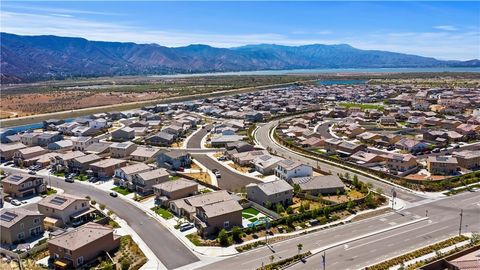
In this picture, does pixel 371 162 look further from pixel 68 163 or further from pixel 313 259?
pixel 68 163

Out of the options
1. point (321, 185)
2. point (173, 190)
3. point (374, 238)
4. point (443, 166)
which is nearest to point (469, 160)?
point (443, 166)

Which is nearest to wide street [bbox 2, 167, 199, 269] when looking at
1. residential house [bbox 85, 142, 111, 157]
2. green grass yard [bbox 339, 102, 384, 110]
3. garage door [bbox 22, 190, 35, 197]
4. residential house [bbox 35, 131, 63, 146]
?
garage door [bbox 22, 190, 35, 197]

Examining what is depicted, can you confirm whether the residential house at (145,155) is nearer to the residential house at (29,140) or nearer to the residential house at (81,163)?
the residential house at (81,163)

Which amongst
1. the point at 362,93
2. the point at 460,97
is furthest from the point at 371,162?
the point at 362,93

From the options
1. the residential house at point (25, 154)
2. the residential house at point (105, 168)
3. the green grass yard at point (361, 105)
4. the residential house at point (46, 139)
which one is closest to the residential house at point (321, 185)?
the residential house at point (105, 168)

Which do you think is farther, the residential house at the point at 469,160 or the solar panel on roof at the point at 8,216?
the residential house at the point at 469,160

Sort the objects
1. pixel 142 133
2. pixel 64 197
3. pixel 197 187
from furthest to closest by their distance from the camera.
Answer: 1. pixel 142 133
2. pixel 197 187
3. pixel 64 197

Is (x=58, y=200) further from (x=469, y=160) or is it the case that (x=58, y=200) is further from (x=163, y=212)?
(x=469, y=160)
